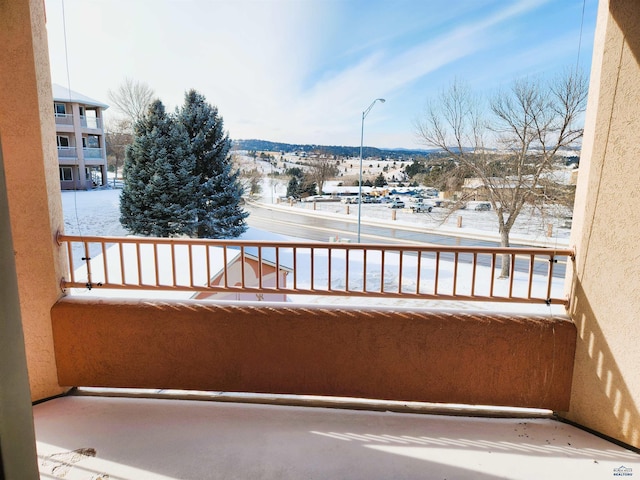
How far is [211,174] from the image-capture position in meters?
10.4

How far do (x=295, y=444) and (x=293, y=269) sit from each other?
1.08 meters

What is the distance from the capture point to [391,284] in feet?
24.6

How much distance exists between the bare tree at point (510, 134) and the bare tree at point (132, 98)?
24.6 feet

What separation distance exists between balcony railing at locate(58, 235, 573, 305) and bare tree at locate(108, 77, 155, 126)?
530 cm

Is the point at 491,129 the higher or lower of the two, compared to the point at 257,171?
higher

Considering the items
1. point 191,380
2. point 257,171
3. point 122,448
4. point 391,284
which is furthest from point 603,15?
point 257,171

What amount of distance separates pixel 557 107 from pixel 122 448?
32.6 feet

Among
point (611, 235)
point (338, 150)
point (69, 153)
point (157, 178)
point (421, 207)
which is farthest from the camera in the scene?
point (157, 178)

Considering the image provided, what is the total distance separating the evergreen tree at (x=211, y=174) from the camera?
1016 centimetres

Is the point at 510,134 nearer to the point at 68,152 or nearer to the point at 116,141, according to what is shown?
the point at 68,152

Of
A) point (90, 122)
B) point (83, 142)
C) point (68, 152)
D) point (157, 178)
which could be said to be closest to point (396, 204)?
point (157, 178)

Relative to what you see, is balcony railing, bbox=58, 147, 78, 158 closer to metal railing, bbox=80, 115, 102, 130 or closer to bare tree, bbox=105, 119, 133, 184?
metal railing, bbox=80, 115, 102, 130

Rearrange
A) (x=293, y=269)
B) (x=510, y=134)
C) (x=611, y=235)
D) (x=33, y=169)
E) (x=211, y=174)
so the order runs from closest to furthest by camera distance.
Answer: (x=611, y=235) < (x=33, y=169) < (x=293, y=269) < (x=510, y=134) < (x=211, y=174)

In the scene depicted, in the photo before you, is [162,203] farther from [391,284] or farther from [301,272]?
[391,284]
